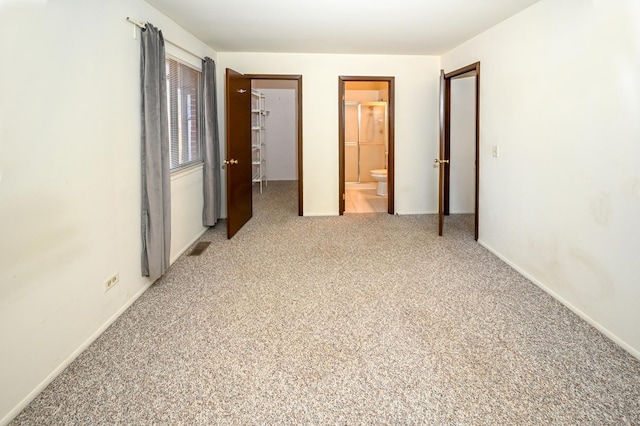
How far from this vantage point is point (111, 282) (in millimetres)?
2783

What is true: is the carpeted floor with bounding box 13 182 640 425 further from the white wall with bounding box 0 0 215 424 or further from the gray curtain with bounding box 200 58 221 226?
the gray curtain with bounding box 200 58 221 226

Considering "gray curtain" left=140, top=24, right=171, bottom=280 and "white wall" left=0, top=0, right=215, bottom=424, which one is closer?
"white wall" left=0, top=0, right=215, bottom=424

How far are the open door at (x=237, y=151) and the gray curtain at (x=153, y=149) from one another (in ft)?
4.49

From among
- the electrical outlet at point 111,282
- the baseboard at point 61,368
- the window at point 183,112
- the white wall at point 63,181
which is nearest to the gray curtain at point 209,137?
the window at point 183,112

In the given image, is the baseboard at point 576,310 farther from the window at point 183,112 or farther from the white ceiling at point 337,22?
the window at point 183,112

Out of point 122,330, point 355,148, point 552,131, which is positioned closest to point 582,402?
point 552,131

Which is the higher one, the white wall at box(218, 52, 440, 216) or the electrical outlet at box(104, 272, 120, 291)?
the white wall at box(218, 52, 440, 216)

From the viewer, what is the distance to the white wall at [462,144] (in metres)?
5.95

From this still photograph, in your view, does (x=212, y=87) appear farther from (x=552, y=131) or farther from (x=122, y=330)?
(x=552, y=131)

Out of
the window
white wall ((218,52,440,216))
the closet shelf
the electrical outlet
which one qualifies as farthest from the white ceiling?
the closet shelf

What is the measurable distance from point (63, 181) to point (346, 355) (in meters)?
1.76

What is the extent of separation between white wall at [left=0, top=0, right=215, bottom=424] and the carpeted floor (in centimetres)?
19

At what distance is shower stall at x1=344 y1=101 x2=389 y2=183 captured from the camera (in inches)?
370

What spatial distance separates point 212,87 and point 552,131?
12.4ft
